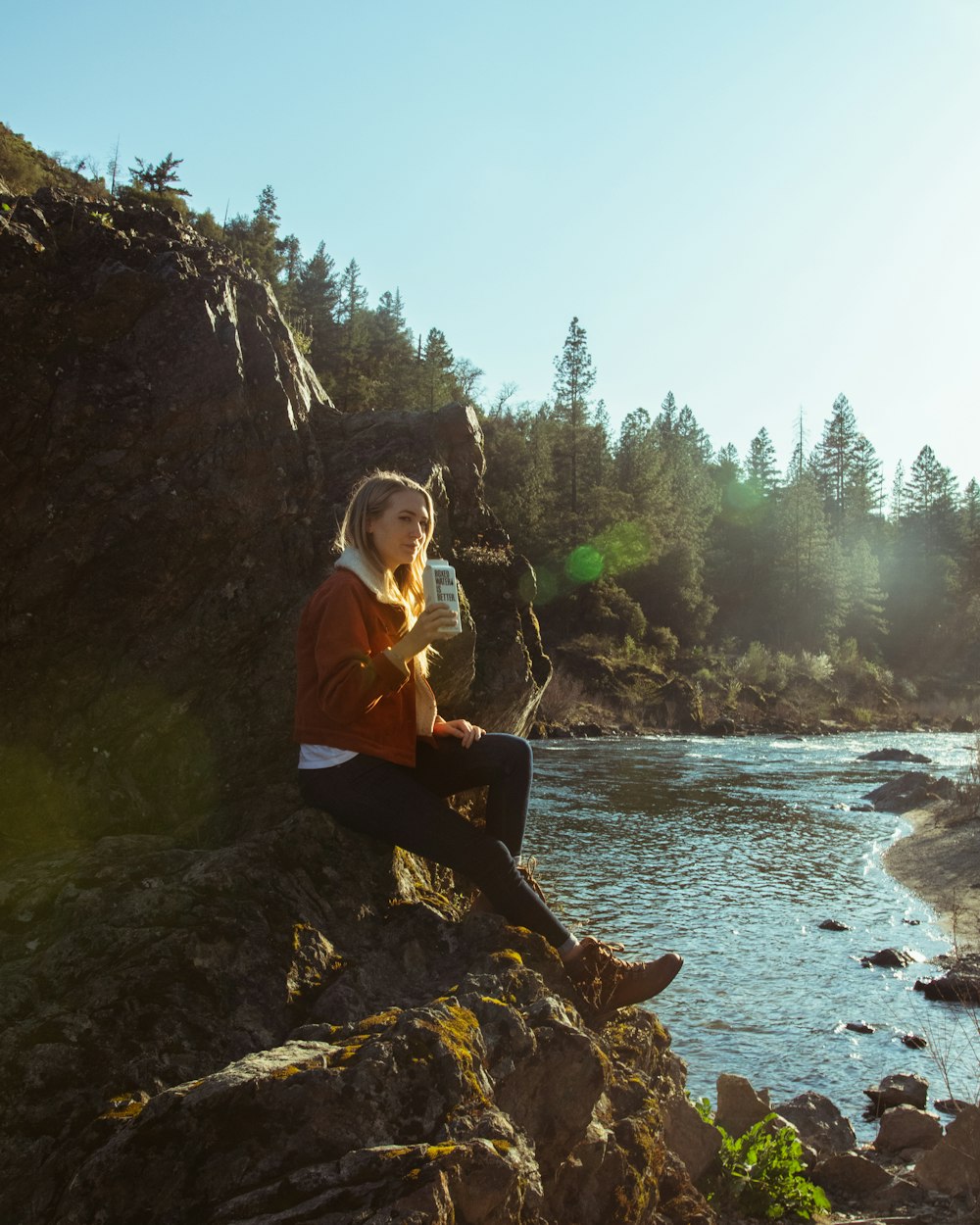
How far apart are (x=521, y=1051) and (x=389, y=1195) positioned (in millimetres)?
979

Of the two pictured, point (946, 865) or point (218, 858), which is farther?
point (946, 865)

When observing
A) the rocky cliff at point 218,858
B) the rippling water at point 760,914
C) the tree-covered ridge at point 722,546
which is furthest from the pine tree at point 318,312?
the rocky cliff at point 218,858

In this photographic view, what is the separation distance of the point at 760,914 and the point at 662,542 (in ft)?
169

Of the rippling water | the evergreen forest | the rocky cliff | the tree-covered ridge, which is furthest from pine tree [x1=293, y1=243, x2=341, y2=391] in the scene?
the rocky cliff

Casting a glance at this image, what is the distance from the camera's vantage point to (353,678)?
4.36 m

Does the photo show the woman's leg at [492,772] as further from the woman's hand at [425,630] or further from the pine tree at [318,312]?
the pine tree at [318,312]

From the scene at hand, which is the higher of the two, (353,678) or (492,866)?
(353,678)

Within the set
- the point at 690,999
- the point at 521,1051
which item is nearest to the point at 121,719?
the point at 521,1051

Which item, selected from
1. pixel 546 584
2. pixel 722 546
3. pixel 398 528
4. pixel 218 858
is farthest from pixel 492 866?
pixel 722 546

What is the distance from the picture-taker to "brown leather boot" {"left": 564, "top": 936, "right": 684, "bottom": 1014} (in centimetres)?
460

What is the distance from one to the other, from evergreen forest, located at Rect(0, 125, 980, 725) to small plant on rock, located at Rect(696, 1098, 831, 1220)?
108 ft

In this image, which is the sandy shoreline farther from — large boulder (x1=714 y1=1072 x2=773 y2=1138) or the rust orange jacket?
the rust orange jacket

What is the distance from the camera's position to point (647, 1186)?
3.82m

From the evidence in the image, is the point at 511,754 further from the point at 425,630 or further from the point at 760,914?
the point at 760,914
